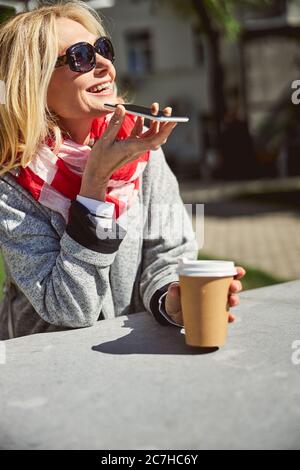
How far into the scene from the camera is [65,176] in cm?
186

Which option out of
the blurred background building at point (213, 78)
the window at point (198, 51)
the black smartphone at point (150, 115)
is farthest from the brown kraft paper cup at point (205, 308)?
the window at point (198, 51)

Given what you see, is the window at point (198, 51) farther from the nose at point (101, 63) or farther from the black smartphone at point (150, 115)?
the black smartphone at point (150, 115)

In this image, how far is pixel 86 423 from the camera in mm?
1160

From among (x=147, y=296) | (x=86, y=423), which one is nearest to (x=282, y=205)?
(x=147, y=296)

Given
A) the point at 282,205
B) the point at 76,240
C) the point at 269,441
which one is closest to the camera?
the point at 269,441

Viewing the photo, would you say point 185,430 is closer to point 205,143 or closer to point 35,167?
point 35,167

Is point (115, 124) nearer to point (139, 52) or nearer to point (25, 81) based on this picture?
point (25, 81)

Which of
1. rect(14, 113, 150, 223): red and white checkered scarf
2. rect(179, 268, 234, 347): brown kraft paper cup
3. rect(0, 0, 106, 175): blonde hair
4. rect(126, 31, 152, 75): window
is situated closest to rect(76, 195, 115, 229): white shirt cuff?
rect(14, 113, 150, 223): red and white checkered scarf

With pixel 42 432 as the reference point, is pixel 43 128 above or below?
above

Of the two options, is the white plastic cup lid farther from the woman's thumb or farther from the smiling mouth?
the smiling mouth

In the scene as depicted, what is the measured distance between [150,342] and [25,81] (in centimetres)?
73

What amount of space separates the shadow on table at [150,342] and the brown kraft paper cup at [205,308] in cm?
4

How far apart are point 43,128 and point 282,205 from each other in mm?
10221

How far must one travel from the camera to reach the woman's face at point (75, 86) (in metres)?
1.85
